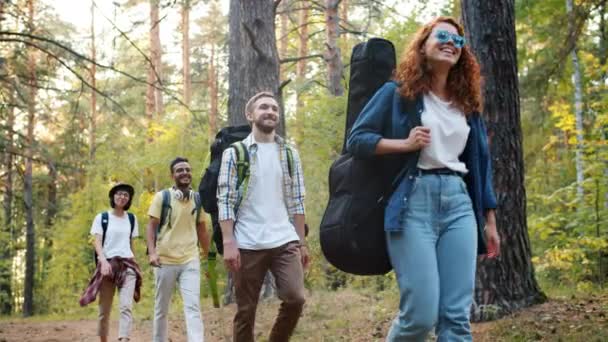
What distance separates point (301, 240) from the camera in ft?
19.0

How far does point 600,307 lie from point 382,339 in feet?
7.46

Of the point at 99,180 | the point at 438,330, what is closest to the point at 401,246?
the point at 438,330

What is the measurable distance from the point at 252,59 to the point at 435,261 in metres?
8.71

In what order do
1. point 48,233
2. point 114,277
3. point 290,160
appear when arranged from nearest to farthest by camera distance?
point 290,160, point 114,277, point 48,233

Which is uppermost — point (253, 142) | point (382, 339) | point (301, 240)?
point (253, 142)

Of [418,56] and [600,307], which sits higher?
[418,56]

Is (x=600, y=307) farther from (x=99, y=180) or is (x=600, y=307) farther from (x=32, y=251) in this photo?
(x=32, y=251)

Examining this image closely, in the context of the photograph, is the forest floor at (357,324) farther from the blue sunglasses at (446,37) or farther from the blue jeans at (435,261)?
the blue sunglasses at (446,37)

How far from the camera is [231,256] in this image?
5.25 meters

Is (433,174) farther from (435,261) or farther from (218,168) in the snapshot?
(218,168)

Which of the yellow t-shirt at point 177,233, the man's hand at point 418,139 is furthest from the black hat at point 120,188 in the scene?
the man's hand at point 418,139

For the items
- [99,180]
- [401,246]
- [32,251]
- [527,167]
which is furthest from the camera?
[32,251]

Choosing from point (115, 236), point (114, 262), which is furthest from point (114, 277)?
point (115, 236)

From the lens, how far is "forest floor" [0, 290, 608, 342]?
22.0 ft
